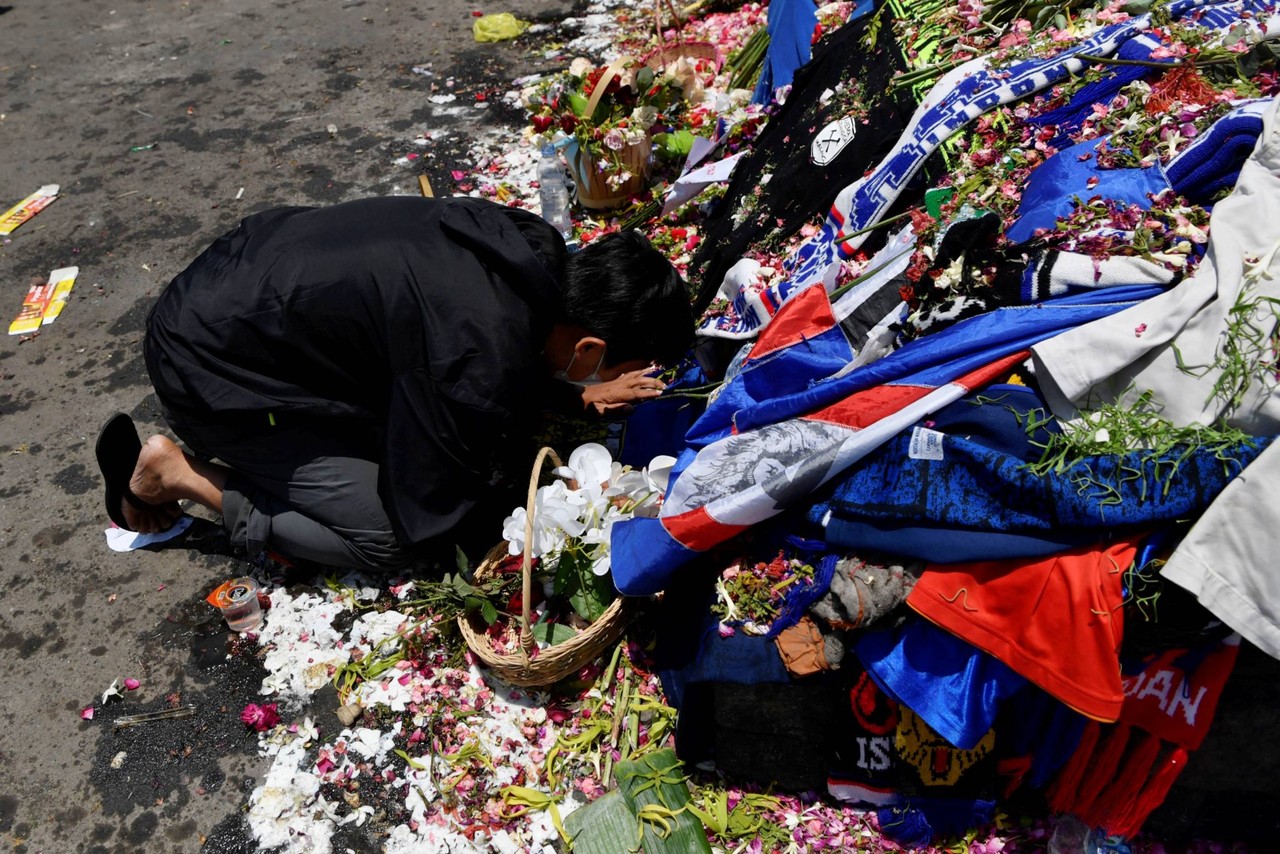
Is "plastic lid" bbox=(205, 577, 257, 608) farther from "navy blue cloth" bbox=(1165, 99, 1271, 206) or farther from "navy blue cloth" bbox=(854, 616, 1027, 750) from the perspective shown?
"navy blue cloth" bbox=(1165, 99, 1271, 206)

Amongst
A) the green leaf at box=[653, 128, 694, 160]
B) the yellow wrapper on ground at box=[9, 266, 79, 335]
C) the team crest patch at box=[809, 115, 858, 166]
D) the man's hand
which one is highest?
the team crest patch at box=[809, 115, 858, 166]

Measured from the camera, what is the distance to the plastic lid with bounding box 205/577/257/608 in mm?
2895

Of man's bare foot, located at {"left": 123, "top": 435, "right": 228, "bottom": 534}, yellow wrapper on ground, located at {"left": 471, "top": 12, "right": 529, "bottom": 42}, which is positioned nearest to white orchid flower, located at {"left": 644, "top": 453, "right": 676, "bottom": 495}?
man's bare foot, located at {"left": 123, "top": 435, "right": 228, "bottom": 534}

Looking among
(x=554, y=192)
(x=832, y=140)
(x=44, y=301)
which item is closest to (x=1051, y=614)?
(x=832, y=140)

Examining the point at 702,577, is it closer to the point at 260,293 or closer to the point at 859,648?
the point at 859,648

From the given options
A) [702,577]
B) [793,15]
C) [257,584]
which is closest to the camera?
[702,577]

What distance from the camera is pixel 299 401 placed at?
2721mm

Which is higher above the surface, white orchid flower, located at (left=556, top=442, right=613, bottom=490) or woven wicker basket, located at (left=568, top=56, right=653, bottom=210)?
woven wicker basket, located at (left=568, top=56, right=653, bottom=210)

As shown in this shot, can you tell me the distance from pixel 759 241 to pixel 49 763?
306 centimetres

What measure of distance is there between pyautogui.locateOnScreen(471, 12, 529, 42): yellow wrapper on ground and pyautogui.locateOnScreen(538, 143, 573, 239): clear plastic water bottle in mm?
2036

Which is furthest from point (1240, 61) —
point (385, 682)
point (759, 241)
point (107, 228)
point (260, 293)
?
point (107, 228)

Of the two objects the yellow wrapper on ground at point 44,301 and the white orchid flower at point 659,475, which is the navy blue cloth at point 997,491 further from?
the yellow wrapper on ground at point 44,301

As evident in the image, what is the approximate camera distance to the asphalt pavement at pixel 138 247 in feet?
8.64

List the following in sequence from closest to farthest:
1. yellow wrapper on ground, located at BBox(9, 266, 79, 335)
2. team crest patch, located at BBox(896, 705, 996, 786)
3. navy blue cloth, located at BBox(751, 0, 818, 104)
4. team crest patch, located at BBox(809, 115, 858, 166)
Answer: team crest patch, located at BBox(896, 705, 996, 786), team crest patch, located at BBox(809, 115, 858, 166), navy blue cloth, located at BBox(751, 0, 818, 104), yellow wrapper on ground, located at BBox(9, 266, 79, 335)
